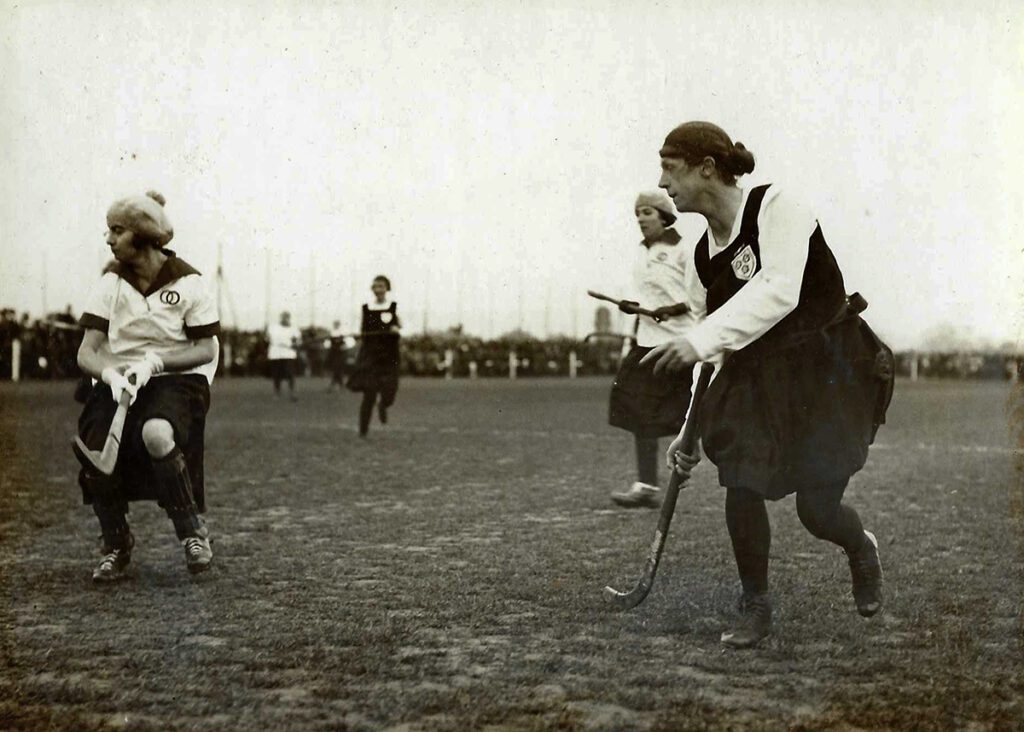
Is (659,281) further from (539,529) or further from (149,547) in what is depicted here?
(149,547)

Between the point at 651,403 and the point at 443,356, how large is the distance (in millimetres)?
33288

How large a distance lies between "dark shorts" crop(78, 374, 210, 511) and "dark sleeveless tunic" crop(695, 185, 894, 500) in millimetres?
2231

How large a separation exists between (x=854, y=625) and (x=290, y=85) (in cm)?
348

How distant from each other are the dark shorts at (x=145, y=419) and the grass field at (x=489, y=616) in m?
0.41

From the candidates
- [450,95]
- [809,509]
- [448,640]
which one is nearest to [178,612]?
[448,640]

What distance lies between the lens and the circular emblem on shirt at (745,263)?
3564 millimetres

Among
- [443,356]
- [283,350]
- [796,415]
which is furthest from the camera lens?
[443,356]

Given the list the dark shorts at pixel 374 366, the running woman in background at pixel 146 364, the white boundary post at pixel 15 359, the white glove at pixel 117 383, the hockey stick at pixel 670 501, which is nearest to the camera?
the hockey stick at pixel 670 501

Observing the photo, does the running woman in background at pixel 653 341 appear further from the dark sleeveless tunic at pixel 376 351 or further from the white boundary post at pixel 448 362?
the white boundary post at pixel 448 362

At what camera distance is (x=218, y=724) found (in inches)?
114

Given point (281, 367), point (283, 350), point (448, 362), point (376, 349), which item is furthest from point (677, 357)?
point (448, 362)

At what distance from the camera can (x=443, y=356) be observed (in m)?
40.1

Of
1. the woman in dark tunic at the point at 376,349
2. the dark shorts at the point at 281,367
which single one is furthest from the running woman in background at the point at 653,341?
the dark shorts at the point at 281,367

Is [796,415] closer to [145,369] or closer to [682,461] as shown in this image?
[682,461]
